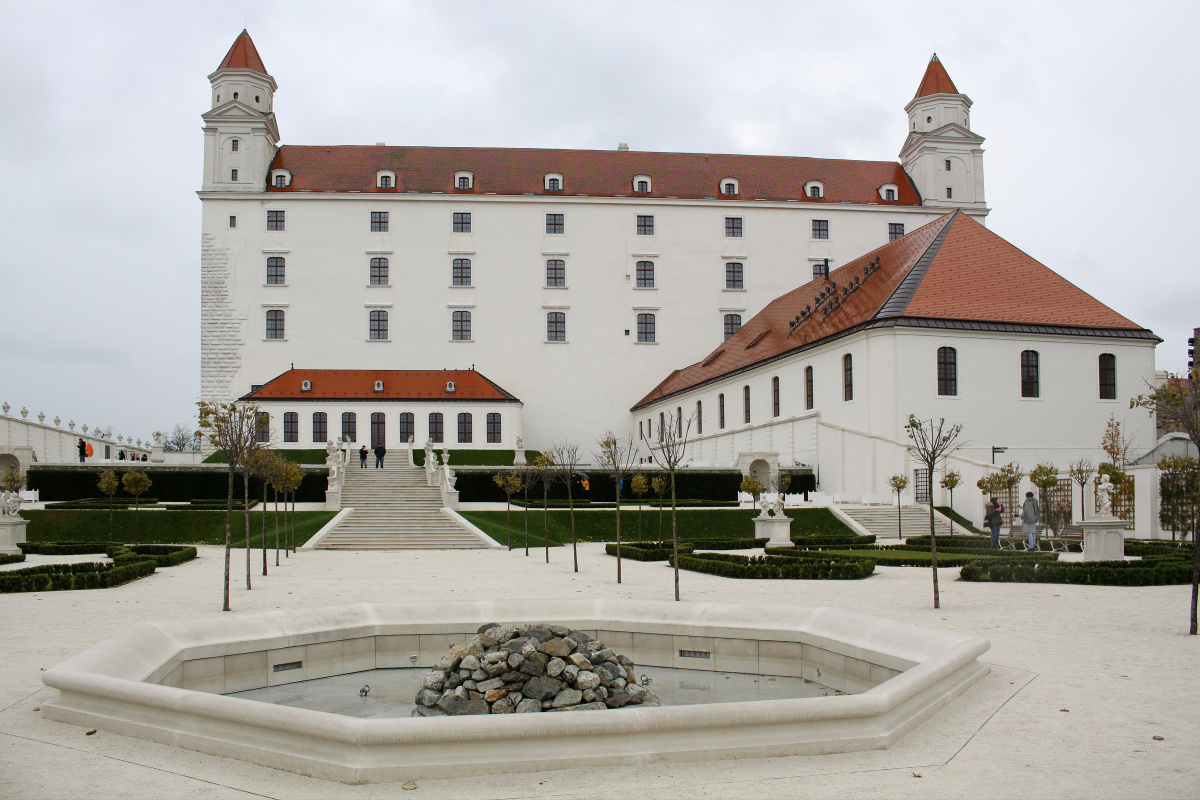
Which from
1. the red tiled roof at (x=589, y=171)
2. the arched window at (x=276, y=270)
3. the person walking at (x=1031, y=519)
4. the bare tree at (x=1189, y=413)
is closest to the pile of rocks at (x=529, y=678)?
the bare tree at (x=1189, y=413)

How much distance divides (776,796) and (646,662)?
4.92m

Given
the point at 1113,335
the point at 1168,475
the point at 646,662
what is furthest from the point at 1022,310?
the point at 646,662

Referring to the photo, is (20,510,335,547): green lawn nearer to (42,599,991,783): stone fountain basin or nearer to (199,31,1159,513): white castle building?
(42,599,991,783): stone fountain basin

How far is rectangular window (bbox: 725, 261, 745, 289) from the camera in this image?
62094mm

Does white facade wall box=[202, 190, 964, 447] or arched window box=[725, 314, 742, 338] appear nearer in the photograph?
white facade wall box=[202, 190, 964, 447]

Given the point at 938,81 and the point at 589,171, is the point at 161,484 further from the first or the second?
the point at 938,81

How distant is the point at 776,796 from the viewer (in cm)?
577

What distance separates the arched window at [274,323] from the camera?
194 feet

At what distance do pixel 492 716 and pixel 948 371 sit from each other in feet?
111

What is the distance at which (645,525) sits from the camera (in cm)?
3105

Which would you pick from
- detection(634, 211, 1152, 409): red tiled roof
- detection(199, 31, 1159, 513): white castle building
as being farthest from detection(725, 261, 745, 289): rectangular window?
detection(634, 211, 1152, 409): red tiled roof

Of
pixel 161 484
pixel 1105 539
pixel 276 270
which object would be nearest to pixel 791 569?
pixel 1105 539

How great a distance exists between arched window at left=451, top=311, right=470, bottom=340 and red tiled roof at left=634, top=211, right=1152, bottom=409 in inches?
889

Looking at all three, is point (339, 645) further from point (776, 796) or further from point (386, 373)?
point (386, 373)
